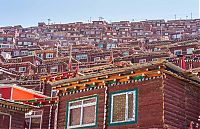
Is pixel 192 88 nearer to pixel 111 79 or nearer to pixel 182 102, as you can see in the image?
pixel 182 102

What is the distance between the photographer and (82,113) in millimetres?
26953

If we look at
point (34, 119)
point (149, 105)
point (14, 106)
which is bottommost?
point (34, 119)

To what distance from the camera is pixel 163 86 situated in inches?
910

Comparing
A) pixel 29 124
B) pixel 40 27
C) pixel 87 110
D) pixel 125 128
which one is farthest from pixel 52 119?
pixel 40 27

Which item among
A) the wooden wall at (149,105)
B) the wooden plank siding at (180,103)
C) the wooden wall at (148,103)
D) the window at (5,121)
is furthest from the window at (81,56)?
the wooden wall at (149,105)

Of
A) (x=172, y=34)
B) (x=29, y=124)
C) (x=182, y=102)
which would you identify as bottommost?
(x=29, y=124)

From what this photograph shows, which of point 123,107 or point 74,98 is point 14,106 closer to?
point 74,98

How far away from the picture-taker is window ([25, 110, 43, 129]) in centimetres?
3644

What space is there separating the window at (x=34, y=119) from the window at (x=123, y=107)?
1315cm

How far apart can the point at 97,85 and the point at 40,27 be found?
5309 inches

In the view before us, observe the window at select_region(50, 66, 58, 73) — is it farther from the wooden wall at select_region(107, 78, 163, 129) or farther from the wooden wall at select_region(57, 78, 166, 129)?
the wooden wall at select_region(107, 78, 163, 129)

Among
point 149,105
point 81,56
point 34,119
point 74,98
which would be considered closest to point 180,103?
point 149,105

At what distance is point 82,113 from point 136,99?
14.8 feet

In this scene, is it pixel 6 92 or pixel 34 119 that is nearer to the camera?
pixel 34 119
